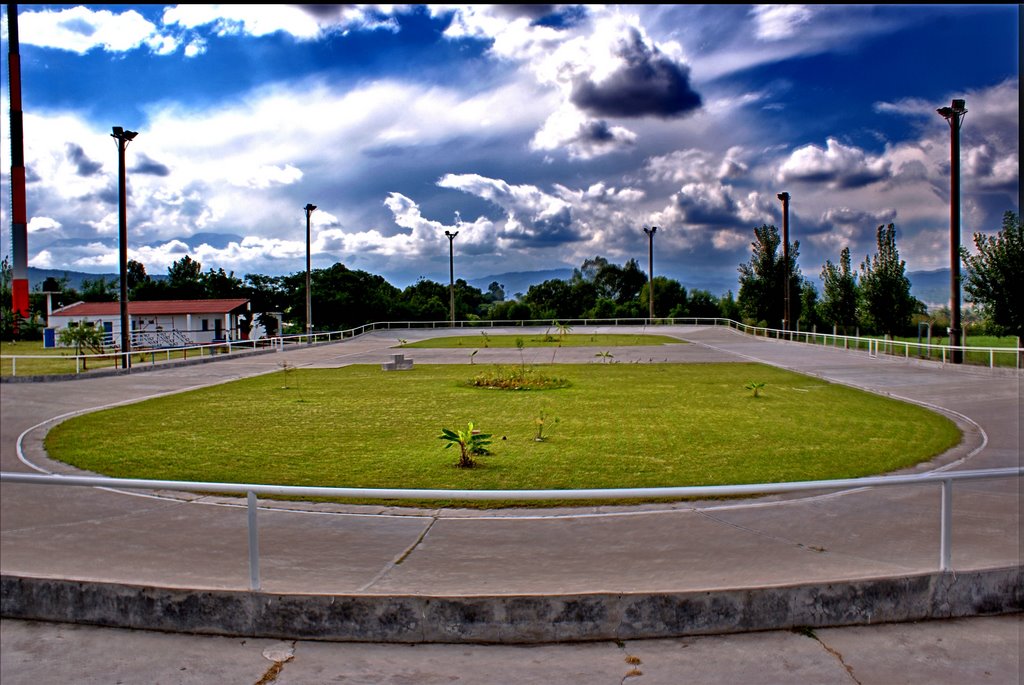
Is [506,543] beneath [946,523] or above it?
beneath

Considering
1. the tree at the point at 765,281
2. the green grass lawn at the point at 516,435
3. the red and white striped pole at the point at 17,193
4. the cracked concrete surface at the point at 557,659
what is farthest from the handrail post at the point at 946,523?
the tree at the point at 765,281

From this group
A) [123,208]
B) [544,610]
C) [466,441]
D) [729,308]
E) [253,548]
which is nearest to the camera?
[544,610]

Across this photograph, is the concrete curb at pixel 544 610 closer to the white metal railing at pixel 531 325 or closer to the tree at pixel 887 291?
the white metal railing at pixel 531 325

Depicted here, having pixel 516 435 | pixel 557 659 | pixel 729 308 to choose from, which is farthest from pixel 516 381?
pixel 729 308

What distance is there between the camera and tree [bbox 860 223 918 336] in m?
37.4

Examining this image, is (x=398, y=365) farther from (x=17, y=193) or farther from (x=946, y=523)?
(x=946, y=523)

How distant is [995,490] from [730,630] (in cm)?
522

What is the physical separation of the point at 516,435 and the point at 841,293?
3851cm

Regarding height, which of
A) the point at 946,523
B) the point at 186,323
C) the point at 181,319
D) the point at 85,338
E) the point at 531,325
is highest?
the point at 181,319

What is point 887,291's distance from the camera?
124 feet

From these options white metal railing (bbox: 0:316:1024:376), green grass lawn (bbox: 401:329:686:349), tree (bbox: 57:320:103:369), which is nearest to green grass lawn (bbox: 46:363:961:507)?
white metal railing (bbox: 0:316:1024:376)

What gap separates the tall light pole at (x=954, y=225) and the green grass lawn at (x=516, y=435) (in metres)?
7.31

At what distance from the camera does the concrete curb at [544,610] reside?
15.1ft

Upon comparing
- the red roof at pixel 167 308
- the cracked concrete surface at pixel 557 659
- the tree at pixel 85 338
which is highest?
the red roof at pixel 167 308
